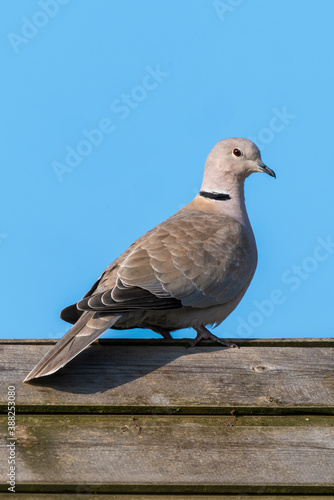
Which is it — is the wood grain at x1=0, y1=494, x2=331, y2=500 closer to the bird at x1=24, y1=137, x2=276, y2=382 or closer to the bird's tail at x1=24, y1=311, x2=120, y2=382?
the bird's tail at x1=24, y1=311, x2=120, y2=382

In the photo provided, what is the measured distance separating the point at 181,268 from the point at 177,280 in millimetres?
117

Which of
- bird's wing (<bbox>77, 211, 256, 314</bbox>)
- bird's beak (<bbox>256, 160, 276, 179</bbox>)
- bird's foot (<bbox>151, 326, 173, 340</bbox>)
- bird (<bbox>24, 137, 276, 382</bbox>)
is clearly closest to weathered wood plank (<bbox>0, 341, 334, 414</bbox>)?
bird (<bbox>24, 137, 276, 382</bbox>)

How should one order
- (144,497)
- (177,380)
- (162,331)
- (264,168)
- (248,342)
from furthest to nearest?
(264,168)
(162,331)
(248,342)
(177,380)
(144,497)

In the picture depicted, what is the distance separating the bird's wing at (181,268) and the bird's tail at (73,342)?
2.6 inches

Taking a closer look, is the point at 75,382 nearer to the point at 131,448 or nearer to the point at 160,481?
the point at 131,448

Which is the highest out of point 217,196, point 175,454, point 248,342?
point 217,196

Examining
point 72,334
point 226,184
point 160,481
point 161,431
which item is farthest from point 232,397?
point 226,184

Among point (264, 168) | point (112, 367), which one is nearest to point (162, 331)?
point (112, 367)

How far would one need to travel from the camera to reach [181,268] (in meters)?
4.23

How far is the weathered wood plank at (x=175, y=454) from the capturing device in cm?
275

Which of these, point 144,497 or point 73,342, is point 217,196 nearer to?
point 73,342

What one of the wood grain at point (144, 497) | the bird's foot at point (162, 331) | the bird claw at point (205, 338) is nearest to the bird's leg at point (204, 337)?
the bird claw at point (205, 338)

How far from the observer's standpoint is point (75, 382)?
3.26 metres

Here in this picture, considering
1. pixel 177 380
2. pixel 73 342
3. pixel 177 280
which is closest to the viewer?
pixel 177 380
